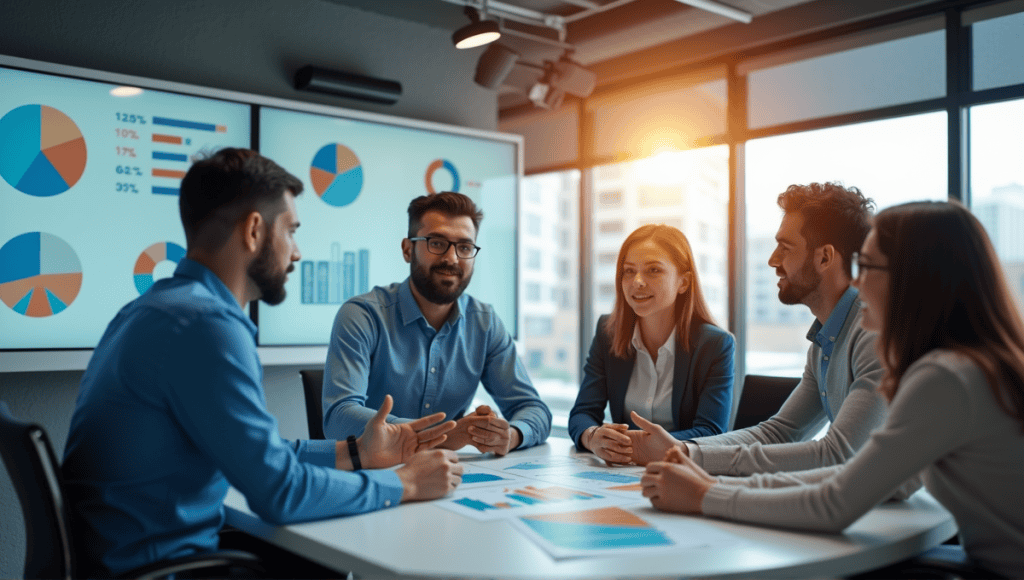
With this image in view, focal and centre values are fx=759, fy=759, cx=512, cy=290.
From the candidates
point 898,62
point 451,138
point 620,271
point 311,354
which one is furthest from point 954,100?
point 311,354

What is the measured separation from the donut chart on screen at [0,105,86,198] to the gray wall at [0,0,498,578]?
34 cm

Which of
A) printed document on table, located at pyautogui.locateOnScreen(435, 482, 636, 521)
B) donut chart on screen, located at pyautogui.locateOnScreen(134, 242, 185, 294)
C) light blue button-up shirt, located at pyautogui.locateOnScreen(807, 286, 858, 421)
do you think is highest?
donut chart on screen, located at pyautogui.locateOnScreen(134, 242, 185, 294)

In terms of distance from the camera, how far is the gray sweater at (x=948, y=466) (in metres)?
1.37

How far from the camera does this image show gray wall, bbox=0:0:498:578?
3453 millimetres

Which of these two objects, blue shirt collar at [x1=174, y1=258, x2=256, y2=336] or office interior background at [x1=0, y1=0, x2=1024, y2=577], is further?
office interior background at [x1=0, y1=0, x2=1024, y2=577]

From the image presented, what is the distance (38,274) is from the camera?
132 inches

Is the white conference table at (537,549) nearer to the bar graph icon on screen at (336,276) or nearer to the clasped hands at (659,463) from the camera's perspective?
the clasped hands at (659,463)

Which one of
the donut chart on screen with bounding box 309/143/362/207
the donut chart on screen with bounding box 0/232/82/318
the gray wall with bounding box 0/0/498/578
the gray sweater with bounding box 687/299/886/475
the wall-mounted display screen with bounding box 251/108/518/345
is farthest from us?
the donut chart on screen with bounding box 309/143/362/207

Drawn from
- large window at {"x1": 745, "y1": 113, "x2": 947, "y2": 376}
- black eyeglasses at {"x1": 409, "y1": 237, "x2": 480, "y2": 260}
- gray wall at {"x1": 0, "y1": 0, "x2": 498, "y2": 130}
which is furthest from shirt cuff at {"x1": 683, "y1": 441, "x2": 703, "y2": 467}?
gray wall at {"x1": 0, "y1": 0, "x2": 498, "y2": 130}

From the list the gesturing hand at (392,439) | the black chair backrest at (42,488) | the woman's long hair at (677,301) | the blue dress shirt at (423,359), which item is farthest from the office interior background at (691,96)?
the black chair backrest at (42,488)

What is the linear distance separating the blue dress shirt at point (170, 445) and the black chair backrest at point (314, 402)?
1291 mm

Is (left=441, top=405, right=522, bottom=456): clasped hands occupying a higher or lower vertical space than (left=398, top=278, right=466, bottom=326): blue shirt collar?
lower

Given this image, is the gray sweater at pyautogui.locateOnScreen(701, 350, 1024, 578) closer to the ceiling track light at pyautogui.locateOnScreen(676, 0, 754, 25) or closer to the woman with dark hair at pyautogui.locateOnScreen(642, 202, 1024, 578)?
the woman with dark hair at pyautogui.locateOnScreen(642, 202, 1024, 578)

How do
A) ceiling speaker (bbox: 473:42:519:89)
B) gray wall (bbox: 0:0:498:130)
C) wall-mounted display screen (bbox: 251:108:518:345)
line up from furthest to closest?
1. ceiling speaker (bbox: 473:42:519:89)
2. wall-mounted display screen (bbox: 251:108:518:345)
3. gray wall (bbox: 0:0:498:130)
